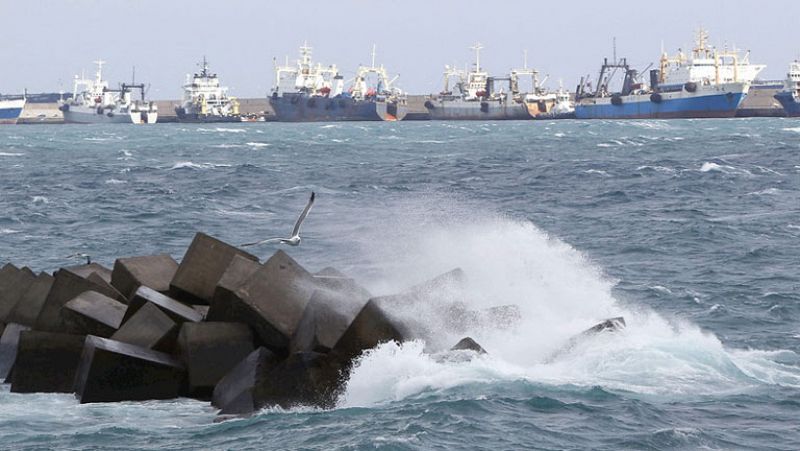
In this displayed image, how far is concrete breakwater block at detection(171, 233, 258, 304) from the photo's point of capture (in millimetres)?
16938

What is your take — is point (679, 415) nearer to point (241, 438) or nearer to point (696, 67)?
point (241, 438)

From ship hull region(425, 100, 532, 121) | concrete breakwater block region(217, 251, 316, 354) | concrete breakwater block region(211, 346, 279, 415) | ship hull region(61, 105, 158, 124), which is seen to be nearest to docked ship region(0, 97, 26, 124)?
ship hull region(61, 105, 158, 124)

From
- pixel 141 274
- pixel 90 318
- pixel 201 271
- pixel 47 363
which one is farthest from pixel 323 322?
pixel 141 274

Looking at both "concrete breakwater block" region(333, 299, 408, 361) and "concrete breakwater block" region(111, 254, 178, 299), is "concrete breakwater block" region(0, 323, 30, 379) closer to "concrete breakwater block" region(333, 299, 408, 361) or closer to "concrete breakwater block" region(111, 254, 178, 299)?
"concrete breakwater block" region(111, 254, 178, 299)

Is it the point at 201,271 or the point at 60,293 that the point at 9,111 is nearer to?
the point at 60,293

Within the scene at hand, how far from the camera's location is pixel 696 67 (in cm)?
17238

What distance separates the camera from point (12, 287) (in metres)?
18.9

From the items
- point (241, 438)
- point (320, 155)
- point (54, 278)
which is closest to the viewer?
point (241, 438)

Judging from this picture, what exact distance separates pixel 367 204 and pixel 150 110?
504 feet

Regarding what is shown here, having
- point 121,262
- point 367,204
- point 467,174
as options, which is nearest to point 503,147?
point 467,174

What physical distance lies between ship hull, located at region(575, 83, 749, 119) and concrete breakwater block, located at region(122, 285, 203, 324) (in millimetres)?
149123

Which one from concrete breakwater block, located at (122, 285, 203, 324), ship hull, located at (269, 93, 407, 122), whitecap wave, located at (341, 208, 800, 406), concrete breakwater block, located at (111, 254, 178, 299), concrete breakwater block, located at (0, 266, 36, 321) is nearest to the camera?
whitecap wave, located at (341, 208, 800, 406)

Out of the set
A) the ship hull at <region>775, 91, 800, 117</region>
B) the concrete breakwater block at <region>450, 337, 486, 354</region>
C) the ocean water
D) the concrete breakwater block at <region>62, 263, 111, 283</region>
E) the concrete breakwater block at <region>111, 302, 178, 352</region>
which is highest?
the ship hull at <region>775, 91, 800, 117</region>

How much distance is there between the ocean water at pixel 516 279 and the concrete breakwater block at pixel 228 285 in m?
1.32
